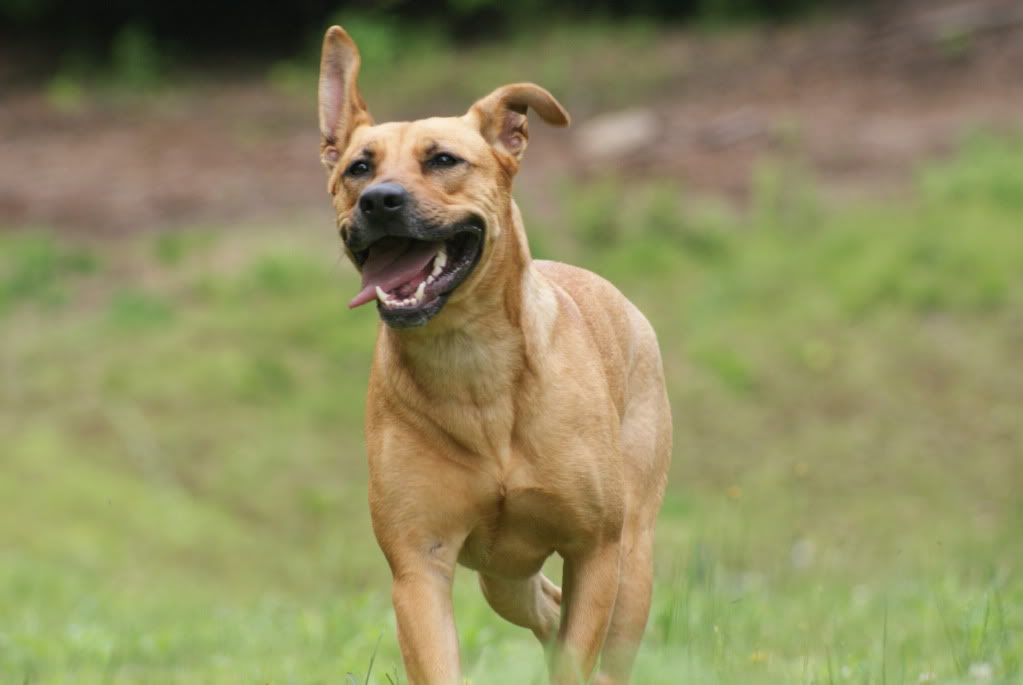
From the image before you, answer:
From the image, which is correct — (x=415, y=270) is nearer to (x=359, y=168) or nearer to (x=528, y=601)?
(x=359, y=168)

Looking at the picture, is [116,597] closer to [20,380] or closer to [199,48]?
[20,380]

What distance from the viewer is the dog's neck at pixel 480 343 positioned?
5188mm

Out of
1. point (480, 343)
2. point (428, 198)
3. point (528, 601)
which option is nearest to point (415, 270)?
point (428, 198)

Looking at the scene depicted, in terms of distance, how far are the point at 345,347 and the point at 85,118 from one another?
7.16m

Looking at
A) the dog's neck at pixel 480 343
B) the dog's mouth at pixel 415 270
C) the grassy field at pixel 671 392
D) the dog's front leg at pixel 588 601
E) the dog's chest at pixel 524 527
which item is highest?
the dog's mouth at pixel 415 270

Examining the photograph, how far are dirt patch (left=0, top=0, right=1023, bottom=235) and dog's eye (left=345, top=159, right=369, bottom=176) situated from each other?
10.1 meters

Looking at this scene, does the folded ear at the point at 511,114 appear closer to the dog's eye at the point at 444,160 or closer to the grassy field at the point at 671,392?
the dog's eye at the point at 444,160

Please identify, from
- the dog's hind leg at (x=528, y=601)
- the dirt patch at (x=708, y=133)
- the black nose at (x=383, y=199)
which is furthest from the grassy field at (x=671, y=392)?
the black nose at (x=383, y=199)

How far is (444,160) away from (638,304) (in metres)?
8.59

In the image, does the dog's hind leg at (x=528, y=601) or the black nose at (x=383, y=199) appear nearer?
the black nose at (x=383, y=199)

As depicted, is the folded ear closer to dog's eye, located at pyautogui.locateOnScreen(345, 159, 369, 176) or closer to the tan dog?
the tan dog

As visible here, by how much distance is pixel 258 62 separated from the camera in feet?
69.6

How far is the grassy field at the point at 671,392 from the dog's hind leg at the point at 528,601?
0.81 meters

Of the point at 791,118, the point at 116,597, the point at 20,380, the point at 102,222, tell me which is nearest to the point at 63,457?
the point at 20,380
